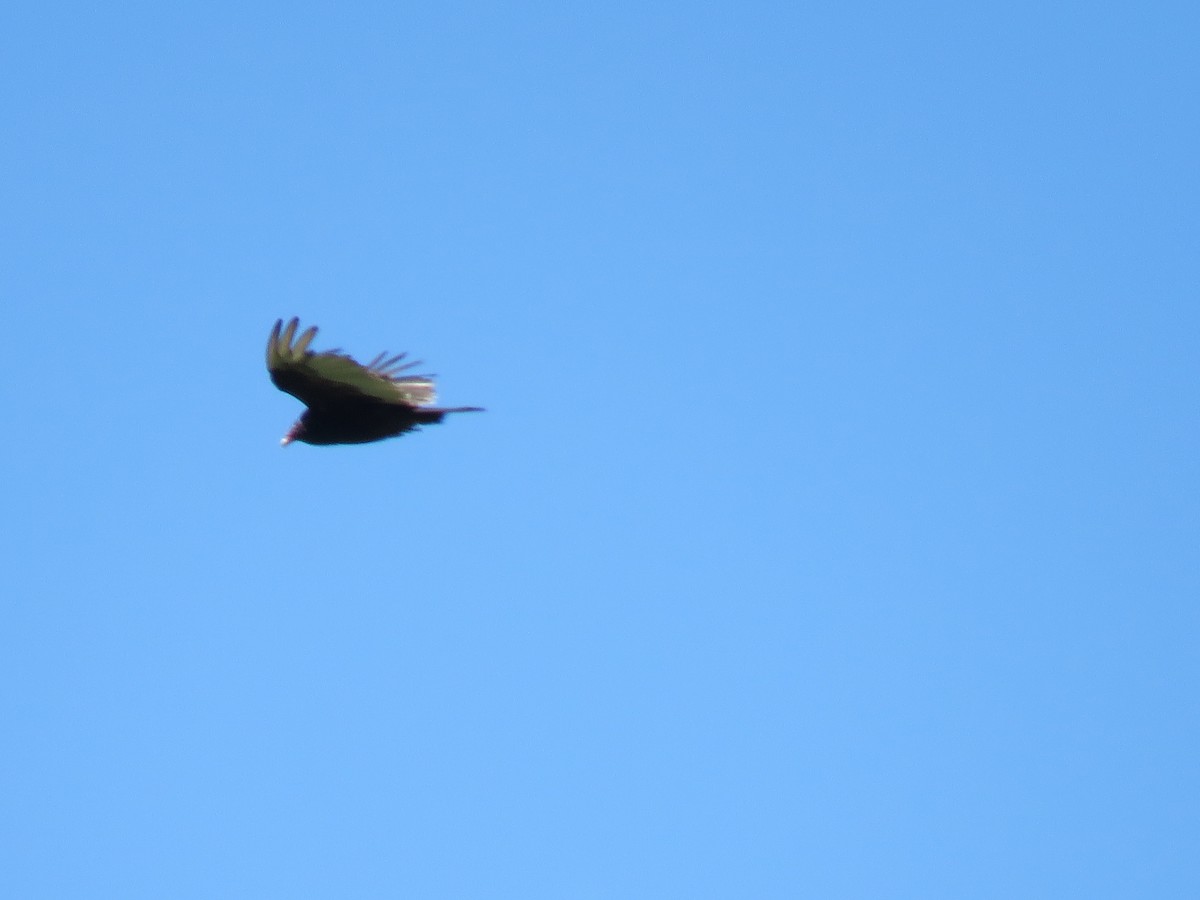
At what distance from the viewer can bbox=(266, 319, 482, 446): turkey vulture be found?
1791 cm

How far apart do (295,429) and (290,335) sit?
141cm

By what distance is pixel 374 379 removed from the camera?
18.4m

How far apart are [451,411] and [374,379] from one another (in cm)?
88

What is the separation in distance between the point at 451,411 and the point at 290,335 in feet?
5.39

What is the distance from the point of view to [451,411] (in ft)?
59.2

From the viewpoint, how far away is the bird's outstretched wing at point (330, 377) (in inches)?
703

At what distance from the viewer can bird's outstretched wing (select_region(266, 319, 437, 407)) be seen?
17844 mm

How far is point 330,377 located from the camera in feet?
59.7

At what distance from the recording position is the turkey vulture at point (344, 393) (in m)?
17.9

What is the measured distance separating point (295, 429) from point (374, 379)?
1.09 meters

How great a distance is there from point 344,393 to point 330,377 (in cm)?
34

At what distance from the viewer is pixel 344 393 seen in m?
18.5
